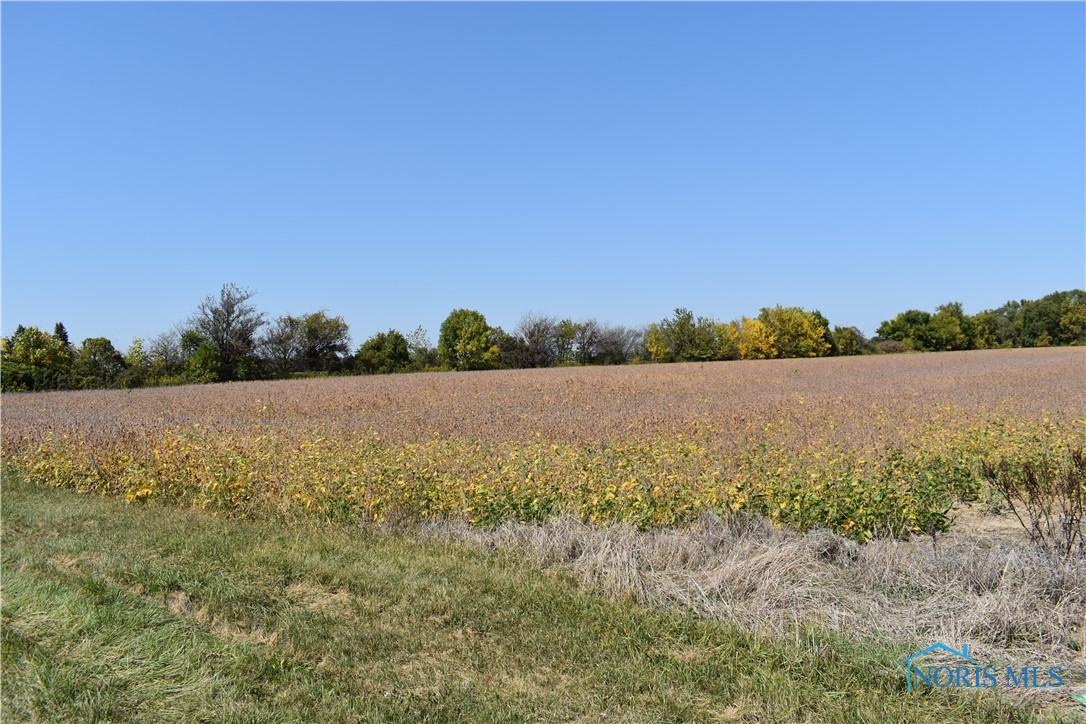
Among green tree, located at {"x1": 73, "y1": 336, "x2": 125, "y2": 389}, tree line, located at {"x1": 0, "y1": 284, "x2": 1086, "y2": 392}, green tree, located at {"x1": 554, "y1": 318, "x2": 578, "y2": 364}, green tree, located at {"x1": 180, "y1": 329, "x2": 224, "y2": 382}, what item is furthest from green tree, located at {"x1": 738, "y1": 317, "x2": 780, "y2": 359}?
green tree, located at {"x1": 73, "y1": 336, "x2": 125, "y2": 389}

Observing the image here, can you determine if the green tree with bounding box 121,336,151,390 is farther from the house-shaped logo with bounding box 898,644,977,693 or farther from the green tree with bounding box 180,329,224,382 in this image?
the house-shaped logo with bounding box 898,644,977,693

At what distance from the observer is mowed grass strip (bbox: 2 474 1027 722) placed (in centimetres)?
354

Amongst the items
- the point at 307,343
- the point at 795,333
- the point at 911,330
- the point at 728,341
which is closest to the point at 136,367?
the point at 307,343

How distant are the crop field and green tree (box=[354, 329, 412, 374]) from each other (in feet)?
100.0

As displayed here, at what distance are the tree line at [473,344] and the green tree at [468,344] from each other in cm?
9

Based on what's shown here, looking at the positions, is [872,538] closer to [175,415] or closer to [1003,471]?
[1003,471]

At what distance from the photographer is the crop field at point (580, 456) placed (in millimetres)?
6703

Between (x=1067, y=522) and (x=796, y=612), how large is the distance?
2.68 m

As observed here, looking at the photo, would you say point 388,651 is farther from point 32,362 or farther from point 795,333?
point 795,333

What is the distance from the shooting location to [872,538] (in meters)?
6.24

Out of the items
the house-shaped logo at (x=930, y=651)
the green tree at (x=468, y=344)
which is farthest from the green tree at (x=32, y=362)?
the house-shaped logo at (x=930, y=651)

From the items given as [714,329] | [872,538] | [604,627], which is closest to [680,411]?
[872,538]

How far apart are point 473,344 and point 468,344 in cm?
43

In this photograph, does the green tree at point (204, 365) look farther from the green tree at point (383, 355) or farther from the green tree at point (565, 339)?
the green tree at point (565, 339)
